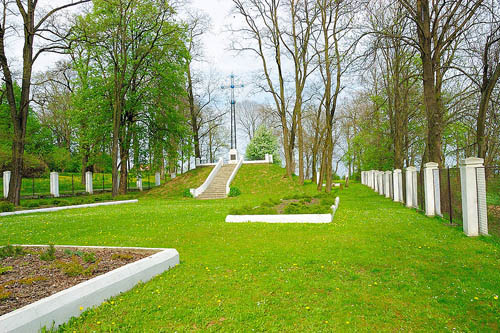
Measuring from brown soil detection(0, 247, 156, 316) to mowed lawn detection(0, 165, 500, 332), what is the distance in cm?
70

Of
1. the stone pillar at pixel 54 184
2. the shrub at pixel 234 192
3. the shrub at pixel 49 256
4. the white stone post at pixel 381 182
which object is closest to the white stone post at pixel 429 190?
the shrub at pixel 49 256

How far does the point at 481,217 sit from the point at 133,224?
10.8m

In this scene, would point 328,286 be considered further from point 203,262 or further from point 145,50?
point 145,50

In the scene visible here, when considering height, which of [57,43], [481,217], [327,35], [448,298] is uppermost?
[327,35]

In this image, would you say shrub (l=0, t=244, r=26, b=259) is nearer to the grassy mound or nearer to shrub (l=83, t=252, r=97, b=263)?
shrub (l=83, t=252, r=97, b=263)

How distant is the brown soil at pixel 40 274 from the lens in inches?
173

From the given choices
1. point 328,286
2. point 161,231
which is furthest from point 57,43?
point 328,286

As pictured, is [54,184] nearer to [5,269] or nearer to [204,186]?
[204,186]

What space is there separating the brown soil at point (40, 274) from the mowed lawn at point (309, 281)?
0.70 m

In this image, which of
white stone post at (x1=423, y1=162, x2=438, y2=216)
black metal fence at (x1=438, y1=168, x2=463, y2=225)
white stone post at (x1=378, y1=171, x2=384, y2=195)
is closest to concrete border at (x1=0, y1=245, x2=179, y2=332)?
black metal fence at (x1=438, y1=168, x2=463, y2=225)

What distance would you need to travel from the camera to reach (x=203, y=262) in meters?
6.92

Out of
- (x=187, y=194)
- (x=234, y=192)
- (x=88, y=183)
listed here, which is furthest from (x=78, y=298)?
(x=88, y=183)

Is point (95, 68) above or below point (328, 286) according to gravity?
above

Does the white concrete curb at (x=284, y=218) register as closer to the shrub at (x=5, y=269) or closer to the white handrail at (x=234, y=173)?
the shrub at (x=5, y=269)
